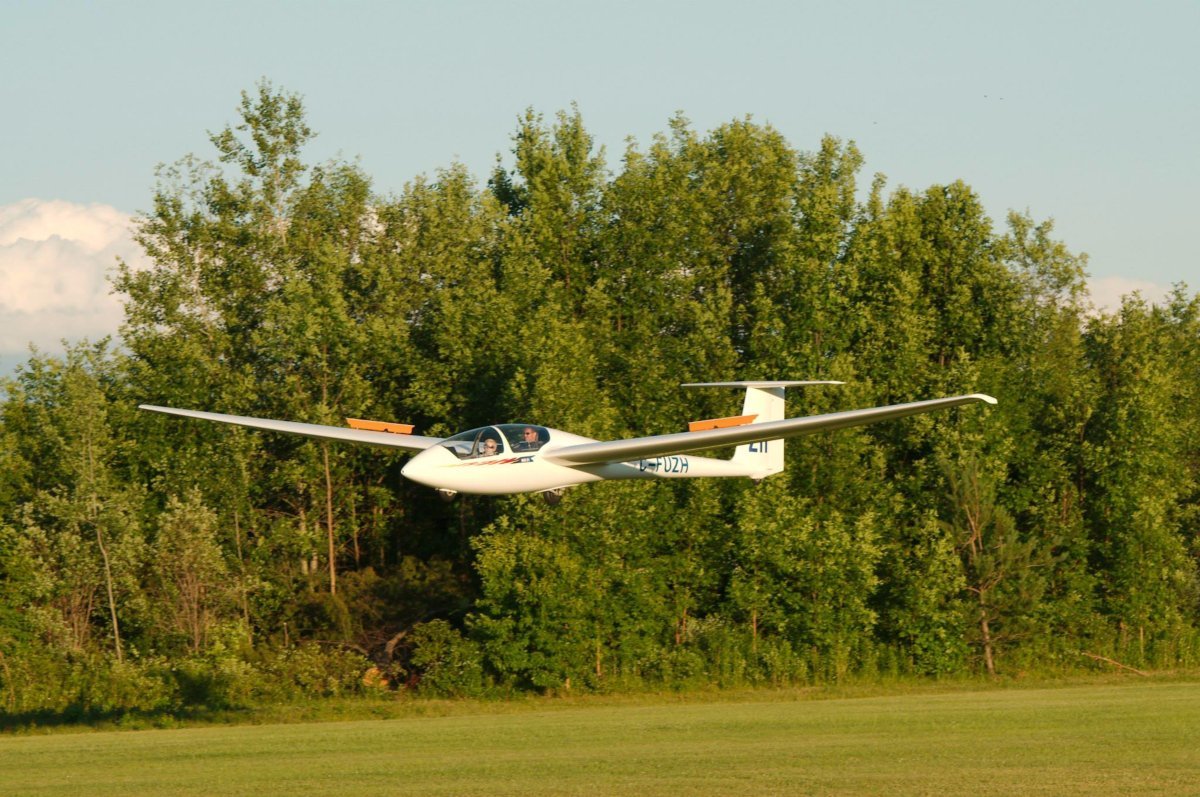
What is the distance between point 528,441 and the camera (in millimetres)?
20234

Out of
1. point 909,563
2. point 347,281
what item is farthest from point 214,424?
point 909,563

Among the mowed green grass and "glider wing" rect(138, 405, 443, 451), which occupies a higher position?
"glider wing" rect(138, 405, 443, 451)

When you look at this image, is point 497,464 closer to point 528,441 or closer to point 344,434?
point 528,441

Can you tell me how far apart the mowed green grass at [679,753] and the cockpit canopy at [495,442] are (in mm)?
4516

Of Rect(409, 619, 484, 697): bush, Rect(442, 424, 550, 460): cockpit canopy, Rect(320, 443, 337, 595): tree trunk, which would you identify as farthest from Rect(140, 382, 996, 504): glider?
Rect(320, 443, 337, 595): tree trunk

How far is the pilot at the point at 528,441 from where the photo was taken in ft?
66.2

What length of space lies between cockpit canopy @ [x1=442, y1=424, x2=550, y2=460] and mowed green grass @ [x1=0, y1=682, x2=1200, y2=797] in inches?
178

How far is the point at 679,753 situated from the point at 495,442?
18.7ft

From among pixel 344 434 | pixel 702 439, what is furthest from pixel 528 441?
pixel 344 434

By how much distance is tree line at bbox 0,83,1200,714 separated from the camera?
38375mm

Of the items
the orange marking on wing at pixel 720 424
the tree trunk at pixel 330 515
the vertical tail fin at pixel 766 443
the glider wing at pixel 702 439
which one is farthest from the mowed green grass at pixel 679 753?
the tree trunk at pixel 330 515

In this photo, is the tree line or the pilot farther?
the tree line

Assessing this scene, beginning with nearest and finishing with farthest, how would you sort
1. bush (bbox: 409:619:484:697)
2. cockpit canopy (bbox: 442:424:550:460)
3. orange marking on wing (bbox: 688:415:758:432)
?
cockpit canopy (bbox: 442:424:550:460) → orange marking on wing (bbox: 688:415:758:432) → bush (bbox: 409:619:484:697)

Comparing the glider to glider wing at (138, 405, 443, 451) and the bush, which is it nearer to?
glider wing at (138, 405, 443, 451)
